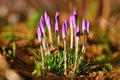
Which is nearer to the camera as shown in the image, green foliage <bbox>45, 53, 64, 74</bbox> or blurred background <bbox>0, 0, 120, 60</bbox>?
green foliage <bbox>45, 53, 64, 74</bbox>

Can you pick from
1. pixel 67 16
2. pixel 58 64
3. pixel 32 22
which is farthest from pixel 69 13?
pixel 58 64

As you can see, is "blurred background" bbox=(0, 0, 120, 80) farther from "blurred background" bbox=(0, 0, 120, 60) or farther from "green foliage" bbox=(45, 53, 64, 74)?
"green foliage" bbox=(45, 53, 64, 74)

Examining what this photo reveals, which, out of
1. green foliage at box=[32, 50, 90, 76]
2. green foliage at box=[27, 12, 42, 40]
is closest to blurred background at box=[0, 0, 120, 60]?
green foliage at box=[27, 12, 42, 40]

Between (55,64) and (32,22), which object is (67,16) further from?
(55,64)

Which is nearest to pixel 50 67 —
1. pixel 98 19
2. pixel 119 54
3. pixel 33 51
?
pixel 33 51

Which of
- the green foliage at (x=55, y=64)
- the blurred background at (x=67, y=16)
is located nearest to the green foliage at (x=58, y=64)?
the green foliage at (x=55, y=64)

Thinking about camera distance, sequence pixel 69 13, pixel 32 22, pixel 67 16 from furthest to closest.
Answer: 1. pixel 67 16
2. pixel 69 13
3. pixel 32 22

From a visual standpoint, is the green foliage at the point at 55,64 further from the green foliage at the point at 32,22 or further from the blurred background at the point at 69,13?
the green foliage at the point at 32,22

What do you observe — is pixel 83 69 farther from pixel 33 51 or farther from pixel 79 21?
pixel 79 21
